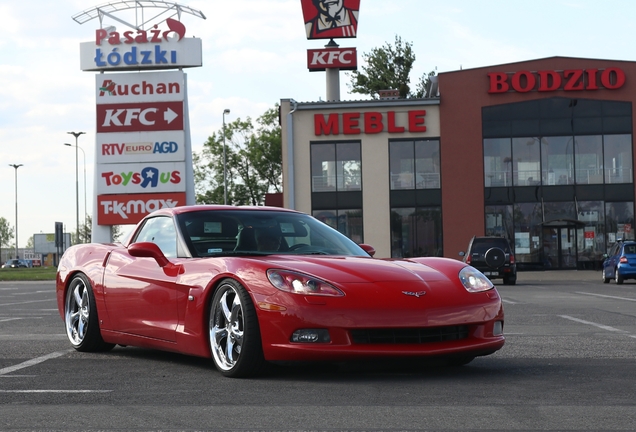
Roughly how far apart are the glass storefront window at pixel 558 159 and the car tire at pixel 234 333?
3832 cm

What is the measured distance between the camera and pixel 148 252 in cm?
755

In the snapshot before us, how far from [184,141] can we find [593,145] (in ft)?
59.9

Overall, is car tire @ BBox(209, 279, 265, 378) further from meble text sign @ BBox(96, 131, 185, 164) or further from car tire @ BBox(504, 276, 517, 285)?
meble text sign @ BBox(96, 131, 185, 164)

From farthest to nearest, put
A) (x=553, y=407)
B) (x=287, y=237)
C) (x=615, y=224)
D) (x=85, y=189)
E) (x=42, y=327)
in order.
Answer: (x=85, y=189)
(x=615, y=224)
(x=42, y=327)
(x=287, y=237)
(x=553, y=407)

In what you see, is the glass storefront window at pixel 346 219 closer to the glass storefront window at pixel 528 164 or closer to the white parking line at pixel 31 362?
the glass storefront window at pixel 528 164

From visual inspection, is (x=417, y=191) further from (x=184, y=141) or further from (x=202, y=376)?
(x=202, y=376)

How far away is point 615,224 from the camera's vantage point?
142 feet

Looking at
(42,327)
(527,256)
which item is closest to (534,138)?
(527,256)

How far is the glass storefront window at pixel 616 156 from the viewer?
43375 mm

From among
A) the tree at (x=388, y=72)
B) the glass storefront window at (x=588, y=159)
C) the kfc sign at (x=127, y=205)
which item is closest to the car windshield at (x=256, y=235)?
the glass storefront window at (x=588, y=159)

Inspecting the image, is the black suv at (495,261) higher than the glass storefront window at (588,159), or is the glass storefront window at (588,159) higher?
the glass storefront window at (588,159)

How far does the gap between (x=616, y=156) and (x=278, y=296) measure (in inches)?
1556

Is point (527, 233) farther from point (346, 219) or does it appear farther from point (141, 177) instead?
point (141, 177)

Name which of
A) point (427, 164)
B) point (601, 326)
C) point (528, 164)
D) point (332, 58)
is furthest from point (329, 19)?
point (601, 326)
